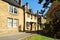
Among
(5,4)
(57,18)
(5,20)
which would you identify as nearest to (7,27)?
(5,20)

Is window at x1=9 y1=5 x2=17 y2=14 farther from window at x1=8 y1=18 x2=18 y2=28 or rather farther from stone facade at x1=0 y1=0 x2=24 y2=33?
window at x1=8 y1=18 x2=18 y2=28

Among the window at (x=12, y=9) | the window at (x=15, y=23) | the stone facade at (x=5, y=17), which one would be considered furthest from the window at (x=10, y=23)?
the window at (x=12, y=9)

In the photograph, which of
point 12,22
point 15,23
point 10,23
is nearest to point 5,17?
point 10,23

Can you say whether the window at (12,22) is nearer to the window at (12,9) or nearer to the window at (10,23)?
the window at (10,23)

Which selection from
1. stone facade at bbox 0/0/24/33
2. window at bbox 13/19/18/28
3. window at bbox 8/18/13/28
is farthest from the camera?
window at bbox 13/19/18/28

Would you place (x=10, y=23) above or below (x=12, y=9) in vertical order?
below

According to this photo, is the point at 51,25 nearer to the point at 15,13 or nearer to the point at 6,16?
the point at 6,16

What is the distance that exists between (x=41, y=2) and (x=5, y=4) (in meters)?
7.55

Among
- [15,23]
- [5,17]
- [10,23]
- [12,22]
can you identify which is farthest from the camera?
[15,23]

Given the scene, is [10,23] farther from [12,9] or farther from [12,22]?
[12,9]

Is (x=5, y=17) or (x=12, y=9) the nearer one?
(x=5, y=17)

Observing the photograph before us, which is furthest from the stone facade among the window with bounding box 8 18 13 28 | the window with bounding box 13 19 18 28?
the window with bounding box 13 19 18 28

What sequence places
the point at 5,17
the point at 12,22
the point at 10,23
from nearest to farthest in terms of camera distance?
the point at 5,17, the point at 10,23, the point at 12,22

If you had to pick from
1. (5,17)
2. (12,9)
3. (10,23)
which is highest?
(12,9)
